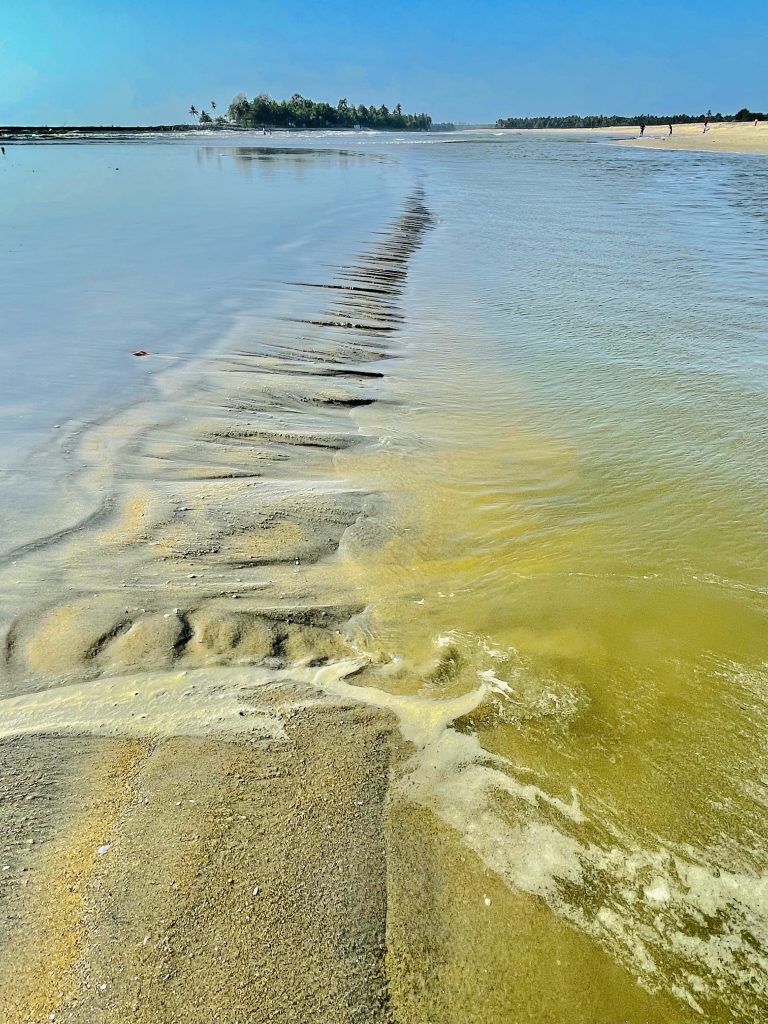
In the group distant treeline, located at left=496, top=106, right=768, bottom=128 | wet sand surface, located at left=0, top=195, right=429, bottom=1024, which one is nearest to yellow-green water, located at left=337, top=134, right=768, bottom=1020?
wet sand surface, located at left=0, top=195, right=429, bottom=1024

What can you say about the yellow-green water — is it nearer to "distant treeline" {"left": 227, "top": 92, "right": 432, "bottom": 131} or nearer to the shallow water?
the shallow water

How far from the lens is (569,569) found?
3672mm

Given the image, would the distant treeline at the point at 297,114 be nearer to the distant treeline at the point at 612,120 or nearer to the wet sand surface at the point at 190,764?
the distant treeline at the point at 612,120

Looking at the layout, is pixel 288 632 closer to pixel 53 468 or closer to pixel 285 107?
pixel 53 468

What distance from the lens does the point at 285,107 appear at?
129 metres

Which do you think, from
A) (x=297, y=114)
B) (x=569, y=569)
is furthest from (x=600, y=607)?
(x=297, y=114)

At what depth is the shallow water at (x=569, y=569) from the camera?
6.64ft

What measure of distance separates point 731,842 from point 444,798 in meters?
0.97

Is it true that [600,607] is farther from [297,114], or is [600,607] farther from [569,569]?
[297,114]

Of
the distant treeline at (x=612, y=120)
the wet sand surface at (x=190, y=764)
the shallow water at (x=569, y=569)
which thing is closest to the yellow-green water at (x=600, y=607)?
the shallow water at (x=569, y=569)

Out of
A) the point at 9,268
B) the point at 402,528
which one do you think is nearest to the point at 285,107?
the point at 9,268

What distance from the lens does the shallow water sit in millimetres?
2023

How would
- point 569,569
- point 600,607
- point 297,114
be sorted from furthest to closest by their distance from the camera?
point 297,114
point 569,569
point 600,607

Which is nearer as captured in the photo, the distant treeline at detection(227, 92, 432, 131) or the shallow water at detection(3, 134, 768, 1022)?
the shallow water at detection(3, 134, 768, 1022)
